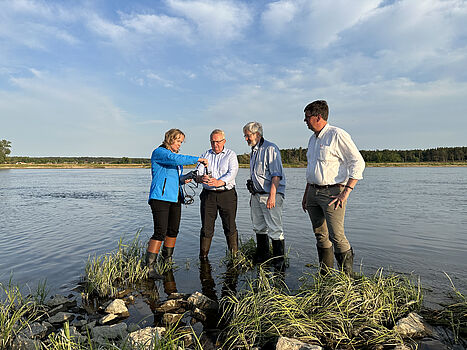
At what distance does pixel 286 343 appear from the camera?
8.67 ft

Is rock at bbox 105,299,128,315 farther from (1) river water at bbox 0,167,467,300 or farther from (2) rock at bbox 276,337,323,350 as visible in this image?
(2) rock at bbox 276,337,323,350

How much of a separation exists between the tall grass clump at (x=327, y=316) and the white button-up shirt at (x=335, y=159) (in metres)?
1.14

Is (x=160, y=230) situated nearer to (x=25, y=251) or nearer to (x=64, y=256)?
(x=64, y=256)

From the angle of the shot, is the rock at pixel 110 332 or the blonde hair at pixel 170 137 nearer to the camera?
the rock at pixel 110 332

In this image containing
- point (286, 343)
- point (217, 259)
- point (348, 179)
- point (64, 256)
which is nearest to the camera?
point (286, 343)

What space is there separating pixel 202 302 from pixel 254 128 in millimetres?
2635

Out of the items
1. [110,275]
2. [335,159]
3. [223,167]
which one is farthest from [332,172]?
[110,275]

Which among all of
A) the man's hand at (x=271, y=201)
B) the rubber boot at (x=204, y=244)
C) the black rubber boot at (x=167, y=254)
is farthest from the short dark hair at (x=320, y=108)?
the black rubber boot at (x=167, y=254)

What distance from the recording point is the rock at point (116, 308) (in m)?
3.62

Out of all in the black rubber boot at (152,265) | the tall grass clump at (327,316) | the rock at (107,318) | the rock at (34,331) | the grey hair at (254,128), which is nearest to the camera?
the tall grass clump at (327,316)

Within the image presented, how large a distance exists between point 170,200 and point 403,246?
5.32 m

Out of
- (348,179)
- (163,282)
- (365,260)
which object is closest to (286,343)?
(348,179)

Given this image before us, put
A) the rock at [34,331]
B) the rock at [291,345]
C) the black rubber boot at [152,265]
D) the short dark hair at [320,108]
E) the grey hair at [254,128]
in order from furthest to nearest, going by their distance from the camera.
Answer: the grey hair at [254,128] < the black rubber boot at [152,265] < the short dark hair at [320,108] < the rock at [34,331] < the rock at [291,345]

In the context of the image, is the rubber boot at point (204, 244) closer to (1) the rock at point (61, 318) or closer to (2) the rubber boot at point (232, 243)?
(2) the rubber boot at point (232, 243)
